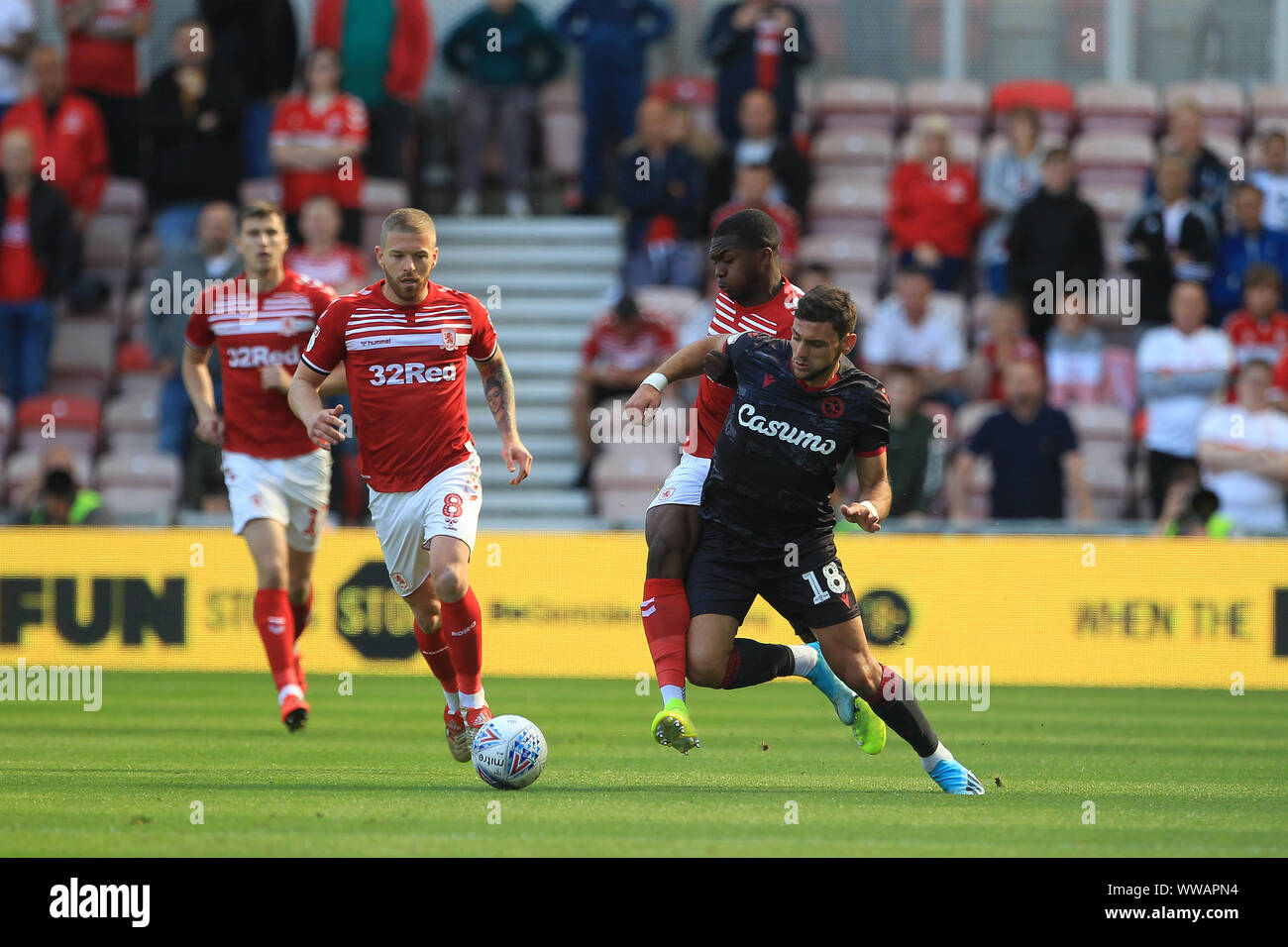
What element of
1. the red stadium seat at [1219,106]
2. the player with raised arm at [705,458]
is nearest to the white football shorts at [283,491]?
the player with raised arm at [705,458]

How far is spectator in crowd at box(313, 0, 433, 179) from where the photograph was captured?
18.2 metres

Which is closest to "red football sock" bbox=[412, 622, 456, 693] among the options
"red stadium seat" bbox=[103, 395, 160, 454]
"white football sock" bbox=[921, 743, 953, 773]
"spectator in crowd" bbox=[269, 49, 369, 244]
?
"white football sock" bbox=[921, 743, 953, 773]

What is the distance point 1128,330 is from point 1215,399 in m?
1.88

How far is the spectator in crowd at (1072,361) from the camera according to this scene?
1642 cm

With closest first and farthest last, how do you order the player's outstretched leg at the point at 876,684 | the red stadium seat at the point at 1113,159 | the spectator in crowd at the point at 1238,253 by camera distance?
the player's outstretched leg at the point at 876,684 < the spectator in crowd at the point at 1238,253 < the red stadium seat at the point at 1113,159

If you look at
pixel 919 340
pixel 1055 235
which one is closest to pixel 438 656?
pixel 919 340

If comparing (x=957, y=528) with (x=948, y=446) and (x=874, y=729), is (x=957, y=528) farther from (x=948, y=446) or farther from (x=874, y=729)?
(x=874, y=729)

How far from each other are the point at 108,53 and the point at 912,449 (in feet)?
29.4

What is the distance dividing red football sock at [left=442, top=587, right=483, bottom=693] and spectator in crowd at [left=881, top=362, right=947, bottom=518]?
6.72 metres

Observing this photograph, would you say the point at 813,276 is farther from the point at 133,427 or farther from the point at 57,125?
the point at 57,125

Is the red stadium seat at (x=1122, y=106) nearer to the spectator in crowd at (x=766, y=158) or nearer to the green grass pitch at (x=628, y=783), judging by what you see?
the spectator in crowd at (x=766, y=158)

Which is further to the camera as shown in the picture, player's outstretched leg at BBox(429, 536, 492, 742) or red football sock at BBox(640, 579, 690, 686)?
player's outstretched leg at BBox(429, 536, 492, 742)

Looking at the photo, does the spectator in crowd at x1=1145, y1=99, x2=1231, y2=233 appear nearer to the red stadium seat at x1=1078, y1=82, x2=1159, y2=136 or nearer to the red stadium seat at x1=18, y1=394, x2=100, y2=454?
the red stadium seat at x1=1078, y1=82, x2=1159, y2=136

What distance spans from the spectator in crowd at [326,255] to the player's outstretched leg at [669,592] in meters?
7.47
